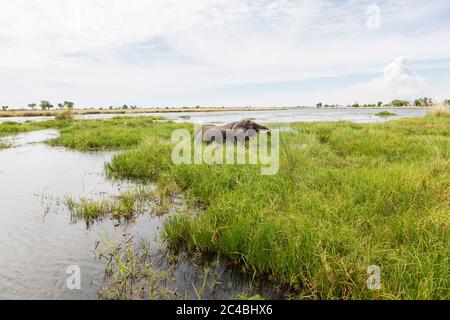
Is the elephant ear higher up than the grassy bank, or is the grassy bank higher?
the elephant ear

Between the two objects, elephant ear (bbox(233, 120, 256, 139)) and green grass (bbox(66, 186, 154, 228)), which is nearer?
green grass (bbox(66, 186, 154, 228))

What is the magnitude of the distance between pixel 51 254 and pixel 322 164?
747 centimetres

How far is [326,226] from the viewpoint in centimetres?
472

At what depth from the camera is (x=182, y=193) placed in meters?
7.84

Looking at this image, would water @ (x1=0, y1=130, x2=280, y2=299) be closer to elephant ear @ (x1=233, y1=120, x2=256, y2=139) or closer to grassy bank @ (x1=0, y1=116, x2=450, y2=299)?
grassy bank @ (x1=0, y1=116, x2=450, y2=299)

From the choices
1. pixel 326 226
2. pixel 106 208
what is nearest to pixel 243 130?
pixel 106 208

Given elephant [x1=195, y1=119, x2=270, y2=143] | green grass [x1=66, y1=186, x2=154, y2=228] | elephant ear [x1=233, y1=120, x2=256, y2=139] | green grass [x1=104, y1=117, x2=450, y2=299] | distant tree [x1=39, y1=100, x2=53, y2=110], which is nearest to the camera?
green grass [x1=104, y1=117, x2=450, y2=299]

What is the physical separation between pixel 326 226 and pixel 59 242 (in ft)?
15.3

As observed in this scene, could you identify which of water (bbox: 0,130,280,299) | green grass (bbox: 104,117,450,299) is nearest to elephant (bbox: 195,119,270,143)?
water (bbox: 0,130,280,299)

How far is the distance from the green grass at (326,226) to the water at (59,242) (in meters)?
0.45

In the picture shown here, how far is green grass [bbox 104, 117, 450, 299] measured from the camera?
3586 millimetres

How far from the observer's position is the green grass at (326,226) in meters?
3.59

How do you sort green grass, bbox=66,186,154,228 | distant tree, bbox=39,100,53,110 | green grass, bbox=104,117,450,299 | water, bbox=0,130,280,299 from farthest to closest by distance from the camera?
1. distant tree, bbox=39,100,53,110
2. green grass, bbox=66,186,154,228
3. water, bbox=0,130,280,299
4. green grass, bbox=104,117,450,299

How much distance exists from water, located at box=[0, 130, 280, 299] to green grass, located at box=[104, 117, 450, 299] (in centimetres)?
45
